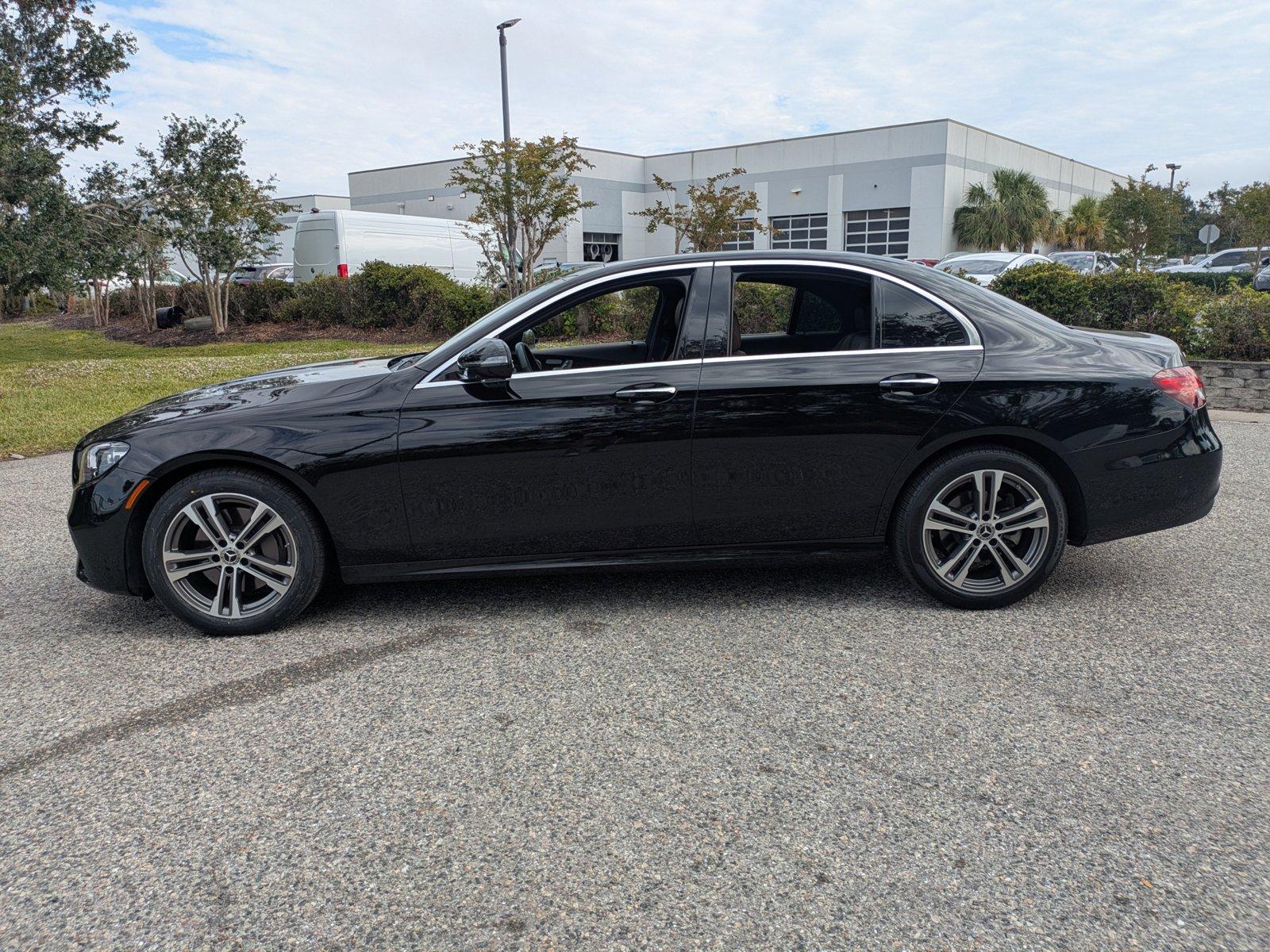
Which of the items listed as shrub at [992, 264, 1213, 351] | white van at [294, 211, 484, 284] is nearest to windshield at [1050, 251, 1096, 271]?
shrub at [992, 264, 1213, 351]

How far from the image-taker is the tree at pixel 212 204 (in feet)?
→ 59.3

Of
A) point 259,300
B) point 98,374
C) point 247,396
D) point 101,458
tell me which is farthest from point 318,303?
point 101,458

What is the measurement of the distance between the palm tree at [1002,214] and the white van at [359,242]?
22699 millimetres

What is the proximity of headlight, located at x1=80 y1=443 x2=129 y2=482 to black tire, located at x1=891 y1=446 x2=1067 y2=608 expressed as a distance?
3375mm

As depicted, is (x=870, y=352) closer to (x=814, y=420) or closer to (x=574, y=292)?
(x=814, y=420)

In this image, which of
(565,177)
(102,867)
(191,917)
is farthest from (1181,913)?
(565,177)

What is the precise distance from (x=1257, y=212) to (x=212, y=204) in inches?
1156

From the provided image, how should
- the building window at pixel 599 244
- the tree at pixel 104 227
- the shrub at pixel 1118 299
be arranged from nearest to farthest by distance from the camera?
1. the shrub at pixel 1118 299
2. the tree at pixel 104 227
3. the building window at pixel 599 244

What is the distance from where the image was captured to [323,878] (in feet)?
8.01

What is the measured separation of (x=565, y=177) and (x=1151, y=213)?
67.7 feet

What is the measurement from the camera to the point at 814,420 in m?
4.18

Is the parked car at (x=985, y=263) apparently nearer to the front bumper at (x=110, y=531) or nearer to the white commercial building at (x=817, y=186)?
the white commercial building at (x=817, y=186)

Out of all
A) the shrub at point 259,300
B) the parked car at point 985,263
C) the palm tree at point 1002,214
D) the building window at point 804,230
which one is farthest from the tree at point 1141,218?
the shrub at point 259,300

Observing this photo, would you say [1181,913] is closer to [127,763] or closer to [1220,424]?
[127,763]
